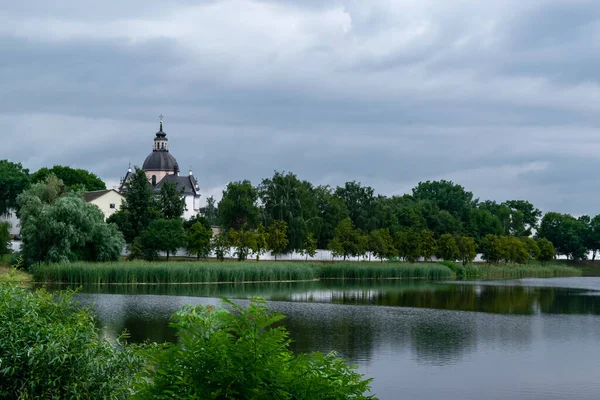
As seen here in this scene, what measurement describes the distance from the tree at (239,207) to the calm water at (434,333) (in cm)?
3064

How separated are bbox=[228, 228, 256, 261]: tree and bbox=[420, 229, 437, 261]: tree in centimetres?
2351

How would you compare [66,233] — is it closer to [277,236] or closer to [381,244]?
[277,236]

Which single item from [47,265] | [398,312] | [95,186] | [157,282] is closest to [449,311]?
[398,312]

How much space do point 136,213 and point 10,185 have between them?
61.3ft

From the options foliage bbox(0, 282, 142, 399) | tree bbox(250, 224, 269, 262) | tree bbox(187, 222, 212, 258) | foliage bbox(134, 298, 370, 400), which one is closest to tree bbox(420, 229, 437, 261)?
tree bbox(250, 224, 269, 262)

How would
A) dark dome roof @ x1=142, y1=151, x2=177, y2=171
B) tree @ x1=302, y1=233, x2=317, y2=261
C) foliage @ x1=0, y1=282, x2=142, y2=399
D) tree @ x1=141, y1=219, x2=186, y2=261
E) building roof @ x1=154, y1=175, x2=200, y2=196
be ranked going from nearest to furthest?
1. foliage @ x1=0, y1=282, x2=142, y2=399
2. tree @ x1=141, y1=219, x2=186, y2=261
3. tree @ x1=302, y1=233, x2=317, y2=261
4. building roof @ x1=154, y1=175, x2=200, y2=196
5. dark dome roof @ x1=142, y1=151, x2=177, y2=171

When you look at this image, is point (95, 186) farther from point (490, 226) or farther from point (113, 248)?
point (490, 226)

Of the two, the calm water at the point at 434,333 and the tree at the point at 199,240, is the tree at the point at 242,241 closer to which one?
the tree at the point at 199,240

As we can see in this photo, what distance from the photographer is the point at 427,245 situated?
86312 mm

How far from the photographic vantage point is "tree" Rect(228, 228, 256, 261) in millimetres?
67875

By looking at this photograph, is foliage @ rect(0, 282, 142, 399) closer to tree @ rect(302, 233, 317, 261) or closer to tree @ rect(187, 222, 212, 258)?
tree @ rect(187, 222, 212, 258)

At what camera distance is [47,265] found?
46094 mm

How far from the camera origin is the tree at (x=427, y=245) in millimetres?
85750

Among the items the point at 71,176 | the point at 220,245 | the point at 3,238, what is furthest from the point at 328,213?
the point at 3,238
